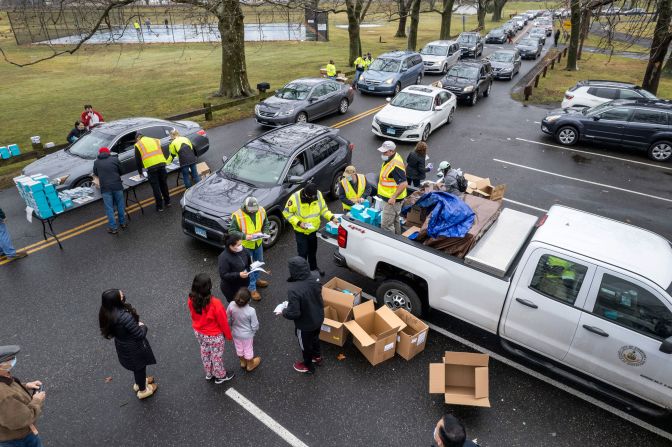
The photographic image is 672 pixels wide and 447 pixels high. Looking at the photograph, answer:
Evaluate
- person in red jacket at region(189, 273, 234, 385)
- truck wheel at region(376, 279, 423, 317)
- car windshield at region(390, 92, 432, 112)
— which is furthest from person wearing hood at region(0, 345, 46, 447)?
car windshield at region(390, 92, 432, 112)

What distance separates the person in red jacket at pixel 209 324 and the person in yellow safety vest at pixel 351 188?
3.33 meters

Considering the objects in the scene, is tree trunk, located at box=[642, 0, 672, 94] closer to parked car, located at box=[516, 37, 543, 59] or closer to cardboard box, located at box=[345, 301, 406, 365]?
cardboard box, located at box=[345, 301, 406, 365]

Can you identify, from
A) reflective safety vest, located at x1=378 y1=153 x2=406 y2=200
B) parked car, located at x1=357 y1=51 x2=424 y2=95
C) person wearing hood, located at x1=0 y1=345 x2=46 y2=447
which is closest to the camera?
person wearing hood, located at x1=0 y1=345 x2=46 y2=447

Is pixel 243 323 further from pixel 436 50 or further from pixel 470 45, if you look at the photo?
pixel 470 45

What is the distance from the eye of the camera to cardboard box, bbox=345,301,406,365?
5.55 meters

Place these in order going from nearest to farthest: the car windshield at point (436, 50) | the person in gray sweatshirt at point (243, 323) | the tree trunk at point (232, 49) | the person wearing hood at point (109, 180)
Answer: the person in gray sweatshirt at point (243, 323) < the person wearing hood at point (109, 180) < the tree trunk at point (232, 49) < the car windshield at point (436, 50)

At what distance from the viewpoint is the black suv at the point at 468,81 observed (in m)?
18.8

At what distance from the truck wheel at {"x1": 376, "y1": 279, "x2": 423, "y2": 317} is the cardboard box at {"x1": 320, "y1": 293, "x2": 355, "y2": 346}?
515mm

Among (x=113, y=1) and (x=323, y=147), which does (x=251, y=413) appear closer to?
(x=323, y=147)

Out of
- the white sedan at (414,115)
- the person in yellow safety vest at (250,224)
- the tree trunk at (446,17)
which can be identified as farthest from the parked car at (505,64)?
the person in yellow safety vest at (250,224)

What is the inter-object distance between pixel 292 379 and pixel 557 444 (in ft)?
10.6

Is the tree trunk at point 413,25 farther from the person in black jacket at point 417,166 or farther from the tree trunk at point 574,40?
the person in black jacket at point 417,166

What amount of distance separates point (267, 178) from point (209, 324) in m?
4.23

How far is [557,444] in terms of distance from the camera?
4703mm
